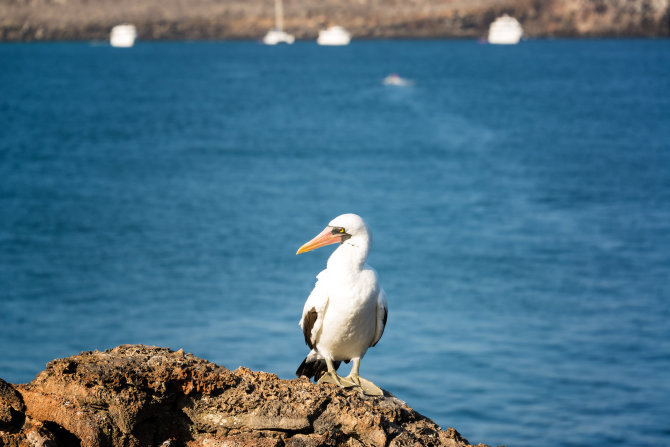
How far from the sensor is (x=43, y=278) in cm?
2938

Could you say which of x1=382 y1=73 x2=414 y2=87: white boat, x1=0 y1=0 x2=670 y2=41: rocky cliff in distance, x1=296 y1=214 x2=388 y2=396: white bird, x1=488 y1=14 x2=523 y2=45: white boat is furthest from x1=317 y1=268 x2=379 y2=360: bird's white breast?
x1=0 y1=0 x2=670 y2=41: rocky cliff in distance

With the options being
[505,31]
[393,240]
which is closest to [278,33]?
[505,31]

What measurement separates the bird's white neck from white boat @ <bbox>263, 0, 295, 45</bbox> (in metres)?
175

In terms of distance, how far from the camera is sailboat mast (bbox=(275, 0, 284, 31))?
185000 millimetres

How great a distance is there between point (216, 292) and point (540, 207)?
58.6 ft

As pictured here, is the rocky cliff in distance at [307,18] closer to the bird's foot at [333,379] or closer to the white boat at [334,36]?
the white boat at [334,36]

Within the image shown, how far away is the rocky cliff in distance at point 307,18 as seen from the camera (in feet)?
604

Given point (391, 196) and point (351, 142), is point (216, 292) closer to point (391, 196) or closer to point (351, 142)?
point (391, 196)

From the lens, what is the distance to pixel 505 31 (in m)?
179

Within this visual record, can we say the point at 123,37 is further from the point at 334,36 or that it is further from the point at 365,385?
the point at 365,385

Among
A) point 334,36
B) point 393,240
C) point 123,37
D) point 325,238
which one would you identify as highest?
point 334,36

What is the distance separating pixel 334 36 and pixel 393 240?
485 feet

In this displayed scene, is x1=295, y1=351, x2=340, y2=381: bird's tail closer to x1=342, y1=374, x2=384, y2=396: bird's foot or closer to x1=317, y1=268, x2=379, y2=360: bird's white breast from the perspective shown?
x1=317, y1=268, x2=379, y2=360: bird's white breast

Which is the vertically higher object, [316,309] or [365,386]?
[316,309]
